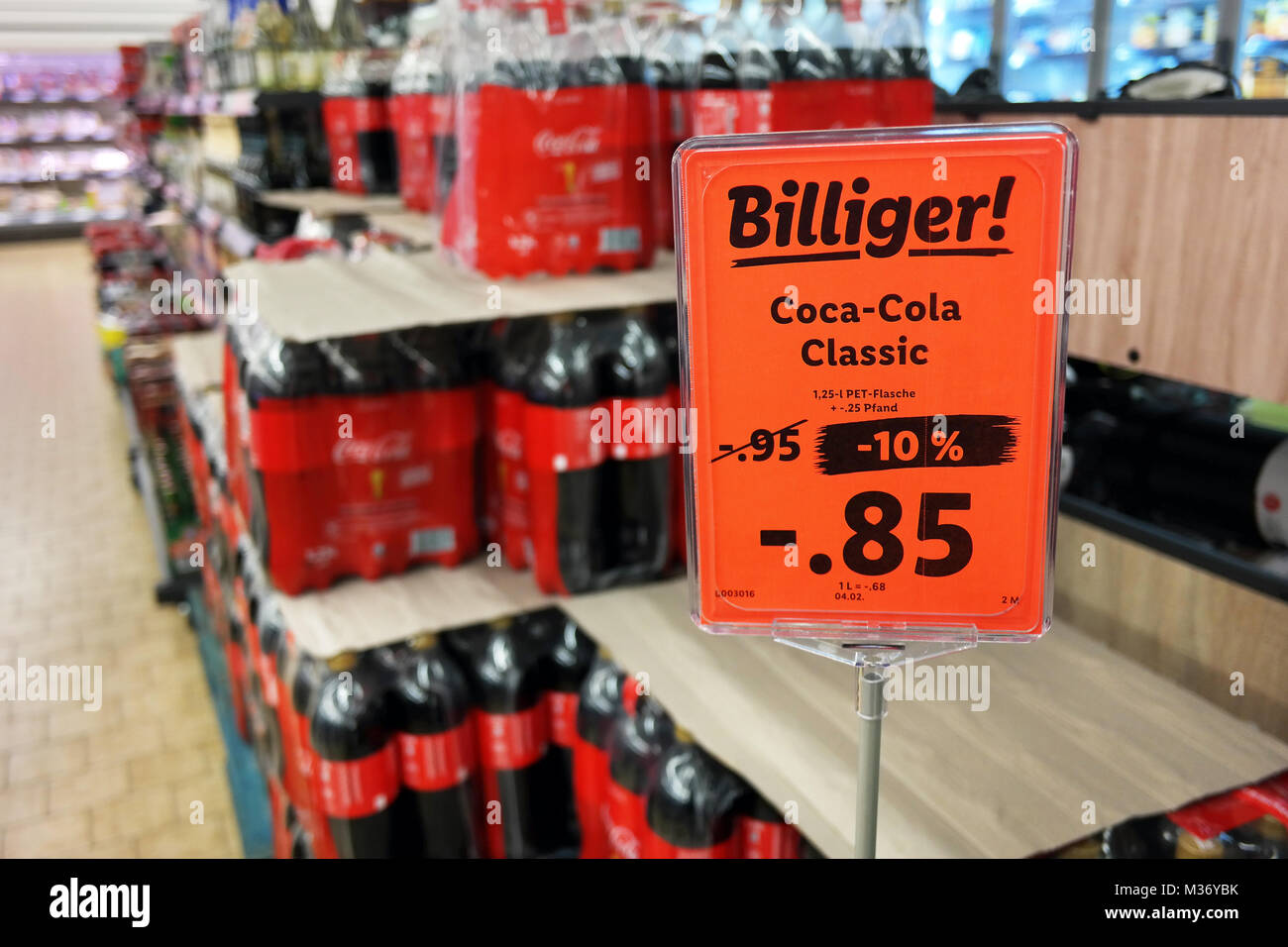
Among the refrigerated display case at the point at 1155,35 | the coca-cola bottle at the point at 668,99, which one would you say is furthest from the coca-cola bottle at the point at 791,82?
the refrigerated display case at the point at 1155,35

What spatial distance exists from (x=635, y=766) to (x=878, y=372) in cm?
99

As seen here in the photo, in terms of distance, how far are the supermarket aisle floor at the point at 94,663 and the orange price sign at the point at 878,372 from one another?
7.52 feet

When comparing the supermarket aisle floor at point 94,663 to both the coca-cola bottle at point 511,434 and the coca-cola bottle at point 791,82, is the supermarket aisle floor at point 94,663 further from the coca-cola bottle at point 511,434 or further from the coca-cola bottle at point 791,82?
the coca-cola bottle at point 791,82

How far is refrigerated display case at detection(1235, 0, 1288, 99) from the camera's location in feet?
16.9

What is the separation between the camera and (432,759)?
1843 mm

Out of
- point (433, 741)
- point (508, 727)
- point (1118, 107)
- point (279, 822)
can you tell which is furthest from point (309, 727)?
point (1118, 107)

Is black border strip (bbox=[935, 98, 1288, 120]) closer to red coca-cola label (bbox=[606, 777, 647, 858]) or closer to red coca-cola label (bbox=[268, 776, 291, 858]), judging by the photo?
red coca-cola label (bbox=[606, 777, 647, 858])

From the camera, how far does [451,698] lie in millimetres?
1851

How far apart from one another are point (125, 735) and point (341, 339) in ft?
6.55

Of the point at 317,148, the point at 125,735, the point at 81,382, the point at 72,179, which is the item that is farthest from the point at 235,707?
the point at 72,179

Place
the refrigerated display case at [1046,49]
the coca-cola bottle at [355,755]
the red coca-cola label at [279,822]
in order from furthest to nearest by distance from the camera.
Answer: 1. the refrigerated display case at [1046,49]
2. the red coca-cola label at [279,822]
3. the coca-cola bottle at [355,755]

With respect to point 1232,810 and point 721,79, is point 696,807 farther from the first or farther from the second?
point 721,79

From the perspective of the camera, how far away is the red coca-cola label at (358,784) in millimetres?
1762
